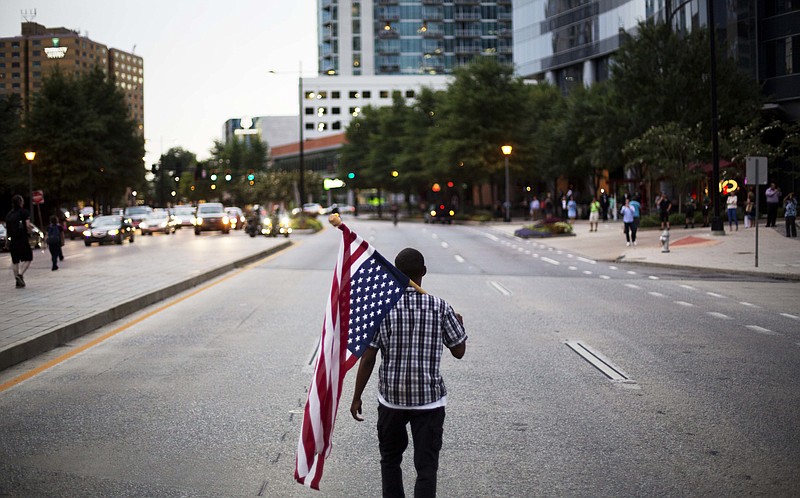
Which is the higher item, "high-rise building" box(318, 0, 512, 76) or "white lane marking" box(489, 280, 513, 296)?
"high-rise building" box(318, 0, 512, 76)

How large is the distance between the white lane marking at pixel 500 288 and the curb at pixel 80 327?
6424mm

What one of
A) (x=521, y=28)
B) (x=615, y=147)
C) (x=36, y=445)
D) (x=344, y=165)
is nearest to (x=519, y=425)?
(x=36, y=445)

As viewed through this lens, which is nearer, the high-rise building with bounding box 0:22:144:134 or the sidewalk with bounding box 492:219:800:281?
the sidewalk with bounding box 492:219:800:281

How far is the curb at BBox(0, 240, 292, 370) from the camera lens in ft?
35.1

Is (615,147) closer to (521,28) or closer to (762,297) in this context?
(521,28)

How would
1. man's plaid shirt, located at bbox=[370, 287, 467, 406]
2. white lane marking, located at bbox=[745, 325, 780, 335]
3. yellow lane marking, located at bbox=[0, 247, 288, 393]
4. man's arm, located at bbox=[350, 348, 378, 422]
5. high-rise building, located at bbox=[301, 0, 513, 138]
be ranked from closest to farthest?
man's plaid shirt, located at bbox=[370, 287, 467, 406] → man's arm, located at bbox=[350, 348, 378, 422] → yellow lane marking, located at bbox=[0, 247, 288, 393] → white lane marking, located at bbox=[745, 325, 780, 335] → high-rise building, located at bbox=[301, 0, 513, 138]

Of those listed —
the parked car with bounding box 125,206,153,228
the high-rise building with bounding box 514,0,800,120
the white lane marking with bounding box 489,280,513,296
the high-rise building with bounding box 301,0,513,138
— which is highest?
the high-rise building with bounding box 301,0,513,138

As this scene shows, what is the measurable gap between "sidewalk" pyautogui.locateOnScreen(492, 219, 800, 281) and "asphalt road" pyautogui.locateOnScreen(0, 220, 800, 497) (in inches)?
362

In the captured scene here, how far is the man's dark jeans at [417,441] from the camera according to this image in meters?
4.64

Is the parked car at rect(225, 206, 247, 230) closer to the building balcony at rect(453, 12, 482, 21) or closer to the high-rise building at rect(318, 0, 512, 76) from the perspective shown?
the high-rise building at rect(318, 0, 512, 76)

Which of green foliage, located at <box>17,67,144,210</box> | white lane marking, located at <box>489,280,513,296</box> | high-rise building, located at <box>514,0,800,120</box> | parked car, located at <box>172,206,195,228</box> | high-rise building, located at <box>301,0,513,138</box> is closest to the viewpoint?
white lane marking, located at <box>489,280,513,296</box>

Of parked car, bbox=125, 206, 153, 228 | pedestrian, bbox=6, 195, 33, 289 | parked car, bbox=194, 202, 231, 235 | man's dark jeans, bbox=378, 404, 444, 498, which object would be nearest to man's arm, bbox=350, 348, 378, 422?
man's dark jeans, bbox=378, 404, 444, 498

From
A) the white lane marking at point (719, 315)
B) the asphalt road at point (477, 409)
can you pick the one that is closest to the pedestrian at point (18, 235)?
the asphalt road at point (477, 409)

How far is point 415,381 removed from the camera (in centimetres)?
463
